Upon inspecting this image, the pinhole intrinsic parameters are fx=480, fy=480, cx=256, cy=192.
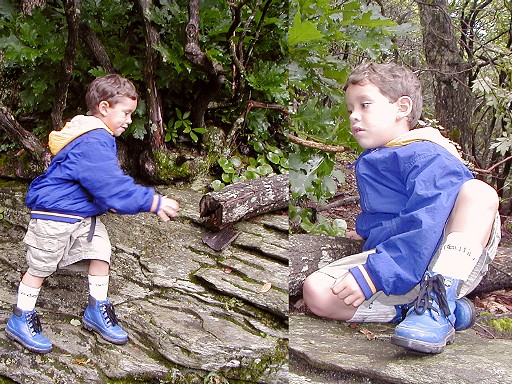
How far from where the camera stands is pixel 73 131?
50.8 inches

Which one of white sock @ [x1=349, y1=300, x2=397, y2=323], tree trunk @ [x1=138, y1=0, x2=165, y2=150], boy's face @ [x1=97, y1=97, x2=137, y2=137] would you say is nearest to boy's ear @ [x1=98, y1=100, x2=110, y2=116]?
boy's face @ [x1=97, y1=97, x2=137, y2=137]

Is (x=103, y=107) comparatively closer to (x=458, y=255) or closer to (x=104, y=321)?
(x=104, y=321)

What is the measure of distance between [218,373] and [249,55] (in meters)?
1.38

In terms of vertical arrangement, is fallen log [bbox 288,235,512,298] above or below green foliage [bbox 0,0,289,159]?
below

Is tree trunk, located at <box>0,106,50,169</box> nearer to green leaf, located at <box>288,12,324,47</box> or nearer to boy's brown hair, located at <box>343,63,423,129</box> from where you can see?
green leaf, located at <box>288,12,324,47</box>

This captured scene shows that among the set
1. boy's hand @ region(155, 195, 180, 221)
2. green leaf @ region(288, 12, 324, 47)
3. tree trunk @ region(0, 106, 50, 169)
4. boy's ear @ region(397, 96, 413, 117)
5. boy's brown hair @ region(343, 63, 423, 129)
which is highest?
green leaf @ region(288, 12, 324, 47)

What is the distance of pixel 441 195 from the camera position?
0.82m

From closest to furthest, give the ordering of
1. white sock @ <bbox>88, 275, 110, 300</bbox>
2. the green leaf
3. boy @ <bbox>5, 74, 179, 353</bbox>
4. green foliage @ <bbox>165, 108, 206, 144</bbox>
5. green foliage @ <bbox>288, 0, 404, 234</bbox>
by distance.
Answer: the green leaf → green foliage @ <bbox>288, 0, 404, 234</bbox> → boy @ <bbox>5, 74, 179, 353</bbox> → white sock @ <bbox>88, 275, 110, 300</bbox> → green foliage @ <bbox>165, 108, 206, 144</bbox>

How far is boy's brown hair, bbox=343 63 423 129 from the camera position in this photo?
0.93m

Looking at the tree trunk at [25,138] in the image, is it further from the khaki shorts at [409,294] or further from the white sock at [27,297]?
the khaki shorts at [409,294]

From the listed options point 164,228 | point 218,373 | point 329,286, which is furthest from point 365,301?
point 164,228

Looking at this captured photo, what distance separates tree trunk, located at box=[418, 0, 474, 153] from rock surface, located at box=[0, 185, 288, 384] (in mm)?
693

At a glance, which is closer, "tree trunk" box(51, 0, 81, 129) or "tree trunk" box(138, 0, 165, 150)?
"tree trunk" box(51, 0, 81, 129)

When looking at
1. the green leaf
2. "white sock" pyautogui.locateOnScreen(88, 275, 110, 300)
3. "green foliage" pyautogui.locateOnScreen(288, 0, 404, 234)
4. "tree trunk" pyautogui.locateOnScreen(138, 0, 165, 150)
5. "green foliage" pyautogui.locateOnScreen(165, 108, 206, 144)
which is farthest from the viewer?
"green foliage" pyautogui.locateOnScreen(165, 108, 206, 144)
